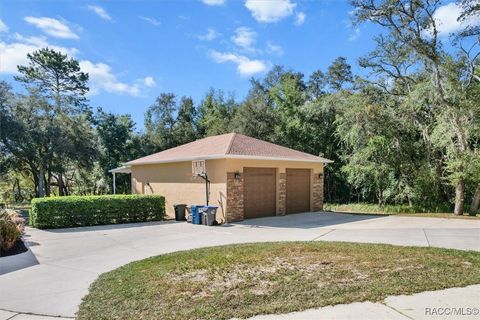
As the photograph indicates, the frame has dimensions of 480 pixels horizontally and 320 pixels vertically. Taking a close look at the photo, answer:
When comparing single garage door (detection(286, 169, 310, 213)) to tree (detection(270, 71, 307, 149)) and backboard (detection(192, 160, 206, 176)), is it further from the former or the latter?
tree (detection(270, 71, 307, 149))

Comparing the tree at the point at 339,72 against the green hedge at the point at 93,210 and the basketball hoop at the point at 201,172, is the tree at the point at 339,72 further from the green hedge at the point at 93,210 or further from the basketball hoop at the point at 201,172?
the green hedge at the point at 93,210

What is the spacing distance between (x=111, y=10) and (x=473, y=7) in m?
13.1

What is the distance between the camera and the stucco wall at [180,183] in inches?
534

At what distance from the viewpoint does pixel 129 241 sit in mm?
9680

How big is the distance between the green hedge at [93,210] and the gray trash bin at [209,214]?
277 cm

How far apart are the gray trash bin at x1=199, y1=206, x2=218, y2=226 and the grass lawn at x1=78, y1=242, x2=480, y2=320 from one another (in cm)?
539

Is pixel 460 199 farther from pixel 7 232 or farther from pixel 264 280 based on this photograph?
pixel 7 232

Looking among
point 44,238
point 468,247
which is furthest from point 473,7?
point 44,238

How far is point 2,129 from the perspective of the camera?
2141 cm

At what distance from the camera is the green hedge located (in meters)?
12.5

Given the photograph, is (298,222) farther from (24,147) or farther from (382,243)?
(24,147)

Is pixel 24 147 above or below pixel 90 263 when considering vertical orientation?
above

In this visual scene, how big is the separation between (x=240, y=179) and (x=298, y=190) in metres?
3.68

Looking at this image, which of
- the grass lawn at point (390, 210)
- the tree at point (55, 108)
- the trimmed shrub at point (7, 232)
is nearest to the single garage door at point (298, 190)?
the grass lawn at point (390, 210)
